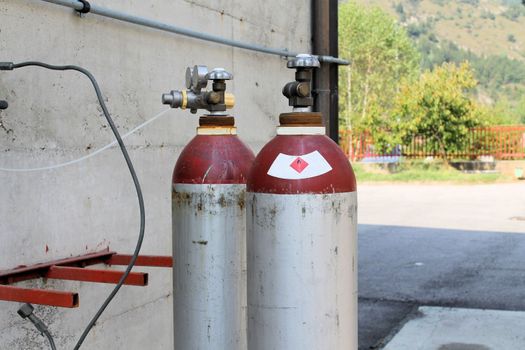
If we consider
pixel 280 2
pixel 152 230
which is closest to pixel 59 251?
pixel 152 230

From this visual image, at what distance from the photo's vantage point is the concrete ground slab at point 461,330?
5.70 m

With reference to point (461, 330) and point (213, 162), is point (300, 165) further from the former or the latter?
point (461, 330)

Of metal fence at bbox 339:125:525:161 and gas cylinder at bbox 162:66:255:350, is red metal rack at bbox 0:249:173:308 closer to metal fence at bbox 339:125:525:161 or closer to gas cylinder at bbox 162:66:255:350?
gas cylinder at bbox 162:66:255:350

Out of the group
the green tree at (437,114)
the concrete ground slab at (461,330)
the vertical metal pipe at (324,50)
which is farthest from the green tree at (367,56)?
the vertical metal pipe at (324,50)

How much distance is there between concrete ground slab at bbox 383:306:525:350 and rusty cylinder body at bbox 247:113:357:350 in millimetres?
3513

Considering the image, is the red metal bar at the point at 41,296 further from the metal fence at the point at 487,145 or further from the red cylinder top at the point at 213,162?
the metal fence at the point at 487,145

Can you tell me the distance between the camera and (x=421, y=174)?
79.6ft

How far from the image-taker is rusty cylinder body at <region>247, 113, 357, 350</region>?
232 cm

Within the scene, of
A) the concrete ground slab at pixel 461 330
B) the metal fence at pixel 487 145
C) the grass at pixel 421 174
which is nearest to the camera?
the concrete ground slab at pixel 461 330

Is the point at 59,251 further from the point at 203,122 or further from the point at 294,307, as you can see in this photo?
the point at 294,307

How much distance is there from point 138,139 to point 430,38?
174632 millimetres

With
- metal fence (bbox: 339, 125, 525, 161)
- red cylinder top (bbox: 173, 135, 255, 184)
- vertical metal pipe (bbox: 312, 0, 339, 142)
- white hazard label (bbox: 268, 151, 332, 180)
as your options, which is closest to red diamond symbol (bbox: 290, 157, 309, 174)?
white hazard label (bbox: 268, 151, 332, 180)

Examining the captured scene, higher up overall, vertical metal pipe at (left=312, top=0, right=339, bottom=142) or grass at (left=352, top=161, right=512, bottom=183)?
vertical metal pipe at (left=312, top=0, right=339, bottom=142)

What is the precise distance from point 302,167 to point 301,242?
233 mm
